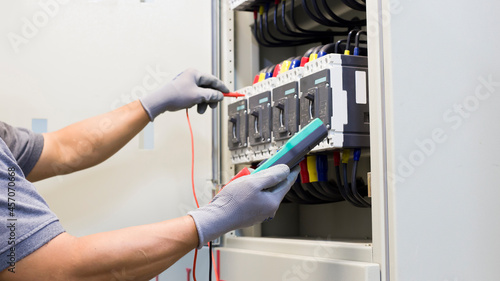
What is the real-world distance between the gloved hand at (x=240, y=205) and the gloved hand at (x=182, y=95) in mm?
514

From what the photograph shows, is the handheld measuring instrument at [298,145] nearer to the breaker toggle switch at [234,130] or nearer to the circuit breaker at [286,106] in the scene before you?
the circuit breaker at [286,106]

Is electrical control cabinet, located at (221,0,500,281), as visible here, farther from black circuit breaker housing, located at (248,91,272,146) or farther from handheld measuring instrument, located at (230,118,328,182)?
black circuit breaker housing, located at (248,91,272,146)

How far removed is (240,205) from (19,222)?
16.8 inches

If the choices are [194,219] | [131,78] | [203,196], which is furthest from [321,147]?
[131,78]

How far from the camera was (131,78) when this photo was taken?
1737mm

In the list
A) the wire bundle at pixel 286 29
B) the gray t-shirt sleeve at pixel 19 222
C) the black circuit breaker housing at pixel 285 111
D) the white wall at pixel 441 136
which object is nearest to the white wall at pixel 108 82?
the wire bundle at pixel 286 29

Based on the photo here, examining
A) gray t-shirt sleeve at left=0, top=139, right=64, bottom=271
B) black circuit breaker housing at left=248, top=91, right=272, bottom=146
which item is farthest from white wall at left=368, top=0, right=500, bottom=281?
gray t-shirt sleeve at left=0, top=139, right=64, bottom=271

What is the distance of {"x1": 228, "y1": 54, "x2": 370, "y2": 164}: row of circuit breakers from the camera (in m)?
1.28

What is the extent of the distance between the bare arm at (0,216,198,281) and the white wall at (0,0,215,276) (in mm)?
583

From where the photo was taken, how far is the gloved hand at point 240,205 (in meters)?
1.12

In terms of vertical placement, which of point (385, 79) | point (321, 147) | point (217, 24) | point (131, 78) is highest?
point (217, 24)

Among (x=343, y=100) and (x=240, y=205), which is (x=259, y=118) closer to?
(x=343, y=100)

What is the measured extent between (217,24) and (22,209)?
39.8 inches

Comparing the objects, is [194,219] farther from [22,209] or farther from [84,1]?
[84,1]
